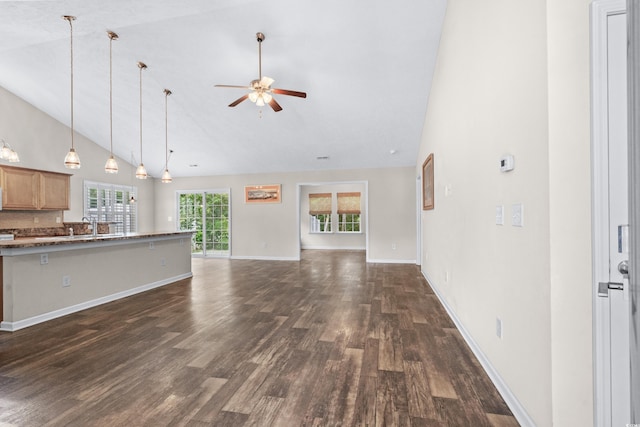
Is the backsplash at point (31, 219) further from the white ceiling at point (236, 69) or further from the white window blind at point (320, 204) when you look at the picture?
the white window blind at point (320, 204)

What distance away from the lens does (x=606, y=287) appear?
131 centimetres

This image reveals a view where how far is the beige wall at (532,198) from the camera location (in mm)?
1431

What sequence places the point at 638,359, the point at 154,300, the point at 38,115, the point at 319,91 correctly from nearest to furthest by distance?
the point at 638,359, the point at 154,300, the point at 319,91, the point at 38,115

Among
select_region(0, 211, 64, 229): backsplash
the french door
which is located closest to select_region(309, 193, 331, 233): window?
the french door

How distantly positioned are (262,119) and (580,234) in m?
5.43

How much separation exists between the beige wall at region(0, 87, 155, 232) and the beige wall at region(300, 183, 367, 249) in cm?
568

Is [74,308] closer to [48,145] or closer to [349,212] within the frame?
[48,145]

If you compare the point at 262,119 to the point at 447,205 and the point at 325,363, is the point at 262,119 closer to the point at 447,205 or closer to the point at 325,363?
the point at 447,205

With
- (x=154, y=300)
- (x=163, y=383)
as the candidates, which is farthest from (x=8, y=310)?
(x=163, y=383)

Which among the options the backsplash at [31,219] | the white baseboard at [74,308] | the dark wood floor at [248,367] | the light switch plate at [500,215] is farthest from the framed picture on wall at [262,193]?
the light switch plate at [500,215]

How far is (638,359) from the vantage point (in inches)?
11.8

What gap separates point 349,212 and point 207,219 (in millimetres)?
4620

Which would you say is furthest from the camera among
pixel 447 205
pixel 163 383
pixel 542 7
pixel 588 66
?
pixel 447 205

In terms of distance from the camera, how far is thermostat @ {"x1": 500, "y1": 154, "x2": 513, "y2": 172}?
1.91 meters
